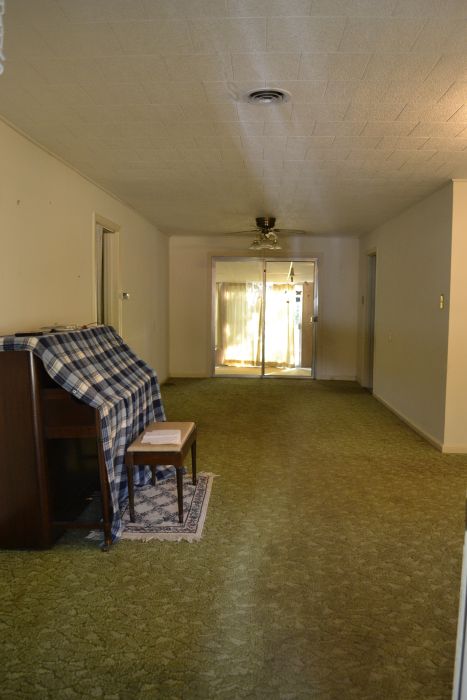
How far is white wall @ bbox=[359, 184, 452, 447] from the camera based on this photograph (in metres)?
4.54

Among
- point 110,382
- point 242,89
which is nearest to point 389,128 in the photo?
point 242,89

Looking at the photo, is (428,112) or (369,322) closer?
(428,112)

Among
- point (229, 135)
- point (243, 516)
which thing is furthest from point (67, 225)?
point (243, 516)

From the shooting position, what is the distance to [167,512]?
316cm

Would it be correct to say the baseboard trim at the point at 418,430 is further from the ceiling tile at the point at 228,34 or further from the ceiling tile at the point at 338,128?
the ceiling tile at the point at 228,34

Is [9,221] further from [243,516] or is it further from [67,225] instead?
[243,516]

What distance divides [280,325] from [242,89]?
667cm

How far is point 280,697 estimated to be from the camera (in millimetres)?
1694

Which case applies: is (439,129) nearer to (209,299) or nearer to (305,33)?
(305,33)

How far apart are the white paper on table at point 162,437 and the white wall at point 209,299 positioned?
5.58 meters

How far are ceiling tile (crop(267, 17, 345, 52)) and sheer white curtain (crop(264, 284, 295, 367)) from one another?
677 centimetres

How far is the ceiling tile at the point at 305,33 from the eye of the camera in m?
1.92

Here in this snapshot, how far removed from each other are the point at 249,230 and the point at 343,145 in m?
3.98

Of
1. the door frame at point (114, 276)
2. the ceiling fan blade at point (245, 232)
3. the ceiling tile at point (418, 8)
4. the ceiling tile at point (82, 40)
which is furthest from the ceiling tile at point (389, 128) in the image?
the ceiling fan blade at point (245, 232)
